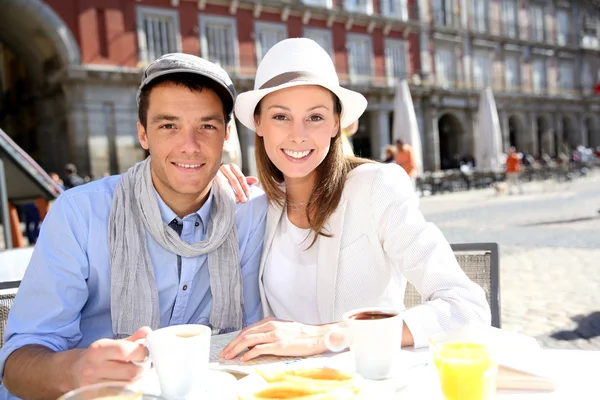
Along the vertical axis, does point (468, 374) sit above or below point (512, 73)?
below

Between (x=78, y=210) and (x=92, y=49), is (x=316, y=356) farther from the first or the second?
(x=92, y=49)

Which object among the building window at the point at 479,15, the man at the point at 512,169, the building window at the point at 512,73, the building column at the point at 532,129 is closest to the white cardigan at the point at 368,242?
the man at the point at 512,169

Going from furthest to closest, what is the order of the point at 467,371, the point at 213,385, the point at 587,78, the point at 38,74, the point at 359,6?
the point at 587,78 → the point at 359,6 → the point at 38,74 → the point at 213,385 → the point at 467,371

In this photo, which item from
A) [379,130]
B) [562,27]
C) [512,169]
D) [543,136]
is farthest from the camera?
[562,27]

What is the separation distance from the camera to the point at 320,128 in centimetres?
205

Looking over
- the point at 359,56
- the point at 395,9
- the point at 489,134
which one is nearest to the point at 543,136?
the point at 395,9

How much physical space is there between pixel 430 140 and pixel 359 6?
6.74m

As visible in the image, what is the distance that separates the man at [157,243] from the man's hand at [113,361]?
0.41 meters

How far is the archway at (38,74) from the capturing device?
54.4 ft

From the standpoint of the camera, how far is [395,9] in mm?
25031

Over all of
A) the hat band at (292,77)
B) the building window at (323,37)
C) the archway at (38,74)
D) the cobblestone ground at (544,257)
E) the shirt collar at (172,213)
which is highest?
the building window at (323,37)

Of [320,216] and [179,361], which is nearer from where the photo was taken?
[179,361]

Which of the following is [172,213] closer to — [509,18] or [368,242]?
[368,242]

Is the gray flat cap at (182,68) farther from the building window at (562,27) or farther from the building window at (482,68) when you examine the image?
the building window at (562,27)
